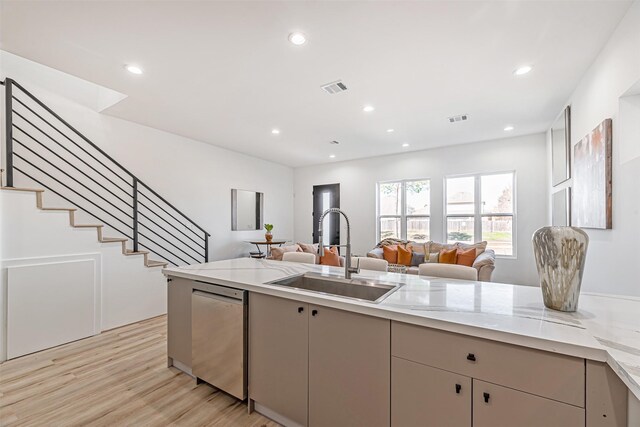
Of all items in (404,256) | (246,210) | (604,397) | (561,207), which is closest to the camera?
(604,397)

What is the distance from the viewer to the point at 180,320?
2219mm

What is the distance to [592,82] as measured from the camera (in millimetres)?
2463

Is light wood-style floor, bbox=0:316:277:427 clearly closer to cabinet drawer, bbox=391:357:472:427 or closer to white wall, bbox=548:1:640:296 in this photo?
cabinet drawer, bbox=391:357:472:427

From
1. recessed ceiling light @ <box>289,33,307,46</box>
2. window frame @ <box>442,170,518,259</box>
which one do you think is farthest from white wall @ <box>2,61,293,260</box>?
window frame @ <box>442,170,518,259</box>

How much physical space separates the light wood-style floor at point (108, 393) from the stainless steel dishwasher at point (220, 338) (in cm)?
14

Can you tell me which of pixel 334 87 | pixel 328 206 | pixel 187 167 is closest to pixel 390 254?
pixel 328 206

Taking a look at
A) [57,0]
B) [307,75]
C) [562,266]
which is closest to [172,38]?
[57,0]

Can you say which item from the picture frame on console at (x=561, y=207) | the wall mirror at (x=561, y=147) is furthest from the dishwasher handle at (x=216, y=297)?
the wall mirror at (x=561, y=147)

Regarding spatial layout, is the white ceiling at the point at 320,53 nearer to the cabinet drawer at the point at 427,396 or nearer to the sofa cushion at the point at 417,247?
the cabinet drawer at the point at 427,396

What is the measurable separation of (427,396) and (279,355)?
87cm

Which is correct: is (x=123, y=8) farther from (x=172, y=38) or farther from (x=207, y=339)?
(x=207, y=339)

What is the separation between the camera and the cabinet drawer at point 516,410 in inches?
36.9

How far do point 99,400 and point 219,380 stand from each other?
89 cm

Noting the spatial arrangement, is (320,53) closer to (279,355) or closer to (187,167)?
(279,355)
